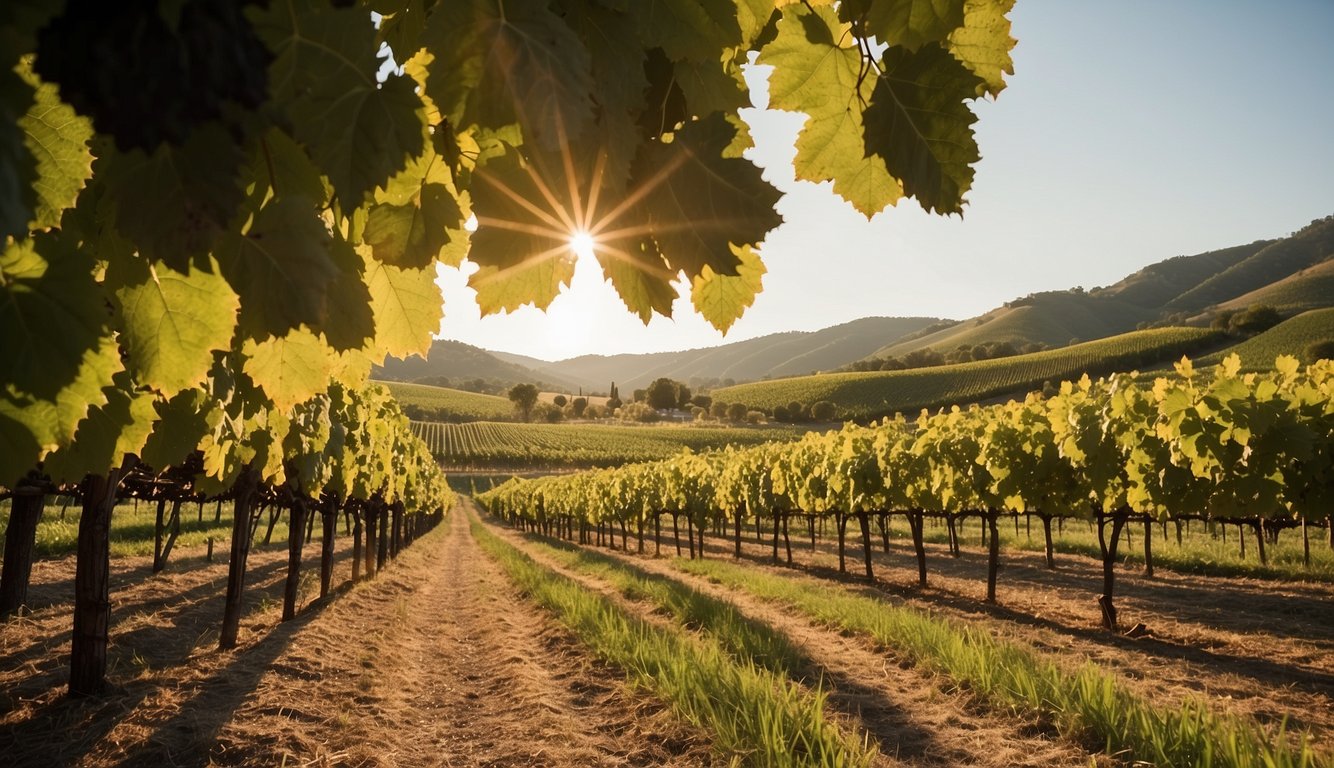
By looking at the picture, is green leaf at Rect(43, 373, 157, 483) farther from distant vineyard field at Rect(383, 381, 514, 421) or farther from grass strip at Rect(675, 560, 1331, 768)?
distant vineyard field at Rect(383, 381, 514, 421)

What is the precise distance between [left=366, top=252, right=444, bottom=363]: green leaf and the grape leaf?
0.99ft

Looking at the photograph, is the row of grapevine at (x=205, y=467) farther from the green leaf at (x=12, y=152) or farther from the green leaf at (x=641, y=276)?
the green leaf at (x=12, y=152)

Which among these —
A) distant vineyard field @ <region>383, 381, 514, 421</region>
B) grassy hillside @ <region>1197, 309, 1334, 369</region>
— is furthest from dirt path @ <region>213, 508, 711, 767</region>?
distant vineyard field @ <region>383, 381, 514, 421</region>

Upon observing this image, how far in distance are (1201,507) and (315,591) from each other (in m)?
13.2

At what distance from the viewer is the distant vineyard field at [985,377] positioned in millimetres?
85750

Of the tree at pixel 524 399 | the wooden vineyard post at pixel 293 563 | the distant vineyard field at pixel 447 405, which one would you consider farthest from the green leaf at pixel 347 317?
the tree at pixel 524 399

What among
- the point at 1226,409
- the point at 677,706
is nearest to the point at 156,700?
the point at 677,706

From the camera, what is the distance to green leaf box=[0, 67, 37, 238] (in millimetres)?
402

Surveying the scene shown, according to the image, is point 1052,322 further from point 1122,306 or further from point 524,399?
point 524,399

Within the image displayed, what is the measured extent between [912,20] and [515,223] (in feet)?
2.05

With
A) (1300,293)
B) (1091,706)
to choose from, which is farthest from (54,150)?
(1300,293)

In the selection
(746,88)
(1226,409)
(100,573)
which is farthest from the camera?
(1226,409)

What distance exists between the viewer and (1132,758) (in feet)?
14.8

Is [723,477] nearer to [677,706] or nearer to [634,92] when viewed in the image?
[677,706]
